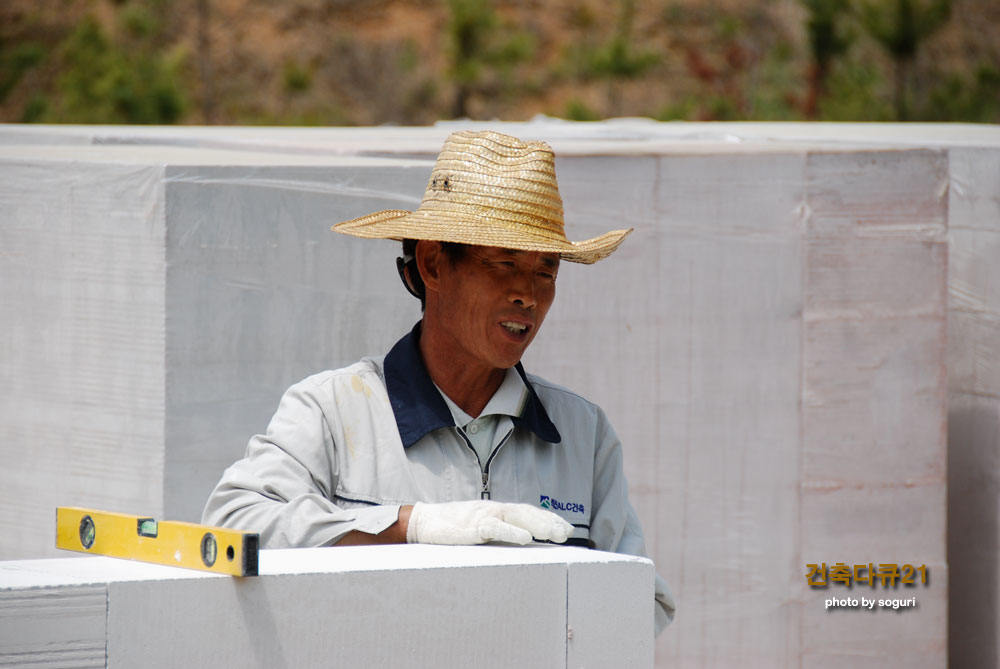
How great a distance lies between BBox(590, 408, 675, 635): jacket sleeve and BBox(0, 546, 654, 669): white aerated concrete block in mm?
399

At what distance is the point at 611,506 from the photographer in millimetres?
2465

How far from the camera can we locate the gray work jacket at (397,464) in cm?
217

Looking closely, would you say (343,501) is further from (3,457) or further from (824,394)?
(824,394)

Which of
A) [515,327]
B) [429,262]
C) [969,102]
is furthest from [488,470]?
[969,102]

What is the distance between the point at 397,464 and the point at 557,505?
287mm

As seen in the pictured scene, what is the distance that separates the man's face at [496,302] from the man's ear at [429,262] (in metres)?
0.04

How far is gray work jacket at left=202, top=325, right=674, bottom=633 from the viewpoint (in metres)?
2.17

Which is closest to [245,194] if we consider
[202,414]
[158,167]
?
[158,167]

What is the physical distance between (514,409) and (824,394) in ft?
7.33

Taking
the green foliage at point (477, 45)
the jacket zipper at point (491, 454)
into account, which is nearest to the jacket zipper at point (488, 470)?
the jacket zipper at point (491, 454)

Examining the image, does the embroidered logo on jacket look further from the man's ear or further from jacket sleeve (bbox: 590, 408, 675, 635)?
the man's ear

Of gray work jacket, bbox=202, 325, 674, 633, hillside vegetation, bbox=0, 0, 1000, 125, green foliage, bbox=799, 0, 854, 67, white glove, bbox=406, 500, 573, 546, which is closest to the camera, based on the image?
white glove, bbox=406, 500, 573, 546

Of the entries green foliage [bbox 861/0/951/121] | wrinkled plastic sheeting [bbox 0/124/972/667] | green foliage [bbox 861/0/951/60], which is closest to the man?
wrinkled plastic sheeting [bbox 0/124/972/667]

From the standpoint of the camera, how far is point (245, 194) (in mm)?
3494
